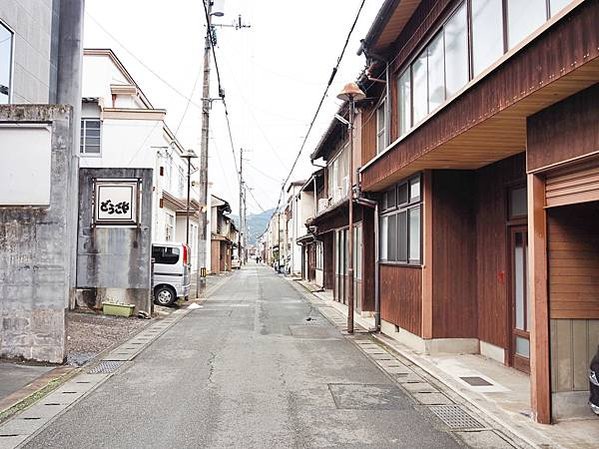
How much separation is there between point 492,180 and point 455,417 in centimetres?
470

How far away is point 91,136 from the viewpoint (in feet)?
86.4

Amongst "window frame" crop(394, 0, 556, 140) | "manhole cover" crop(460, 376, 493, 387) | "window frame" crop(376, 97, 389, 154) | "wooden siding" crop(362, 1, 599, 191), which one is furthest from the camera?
"window frame" crop(376, 97, 389, 154)

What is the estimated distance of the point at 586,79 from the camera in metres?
5.23

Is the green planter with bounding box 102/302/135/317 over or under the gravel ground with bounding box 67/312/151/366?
over

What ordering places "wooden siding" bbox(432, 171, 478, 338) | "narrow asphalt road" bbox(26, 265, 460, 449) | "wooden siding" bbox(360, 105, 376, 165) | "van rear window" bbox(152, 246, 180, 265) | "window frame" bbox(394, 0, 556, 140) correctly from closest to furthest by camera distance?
"narrow asphalt road" bbox(26, 265, 460, 449) < "window frame" bbox(394, 0, 556, 140) < "wooden siding" bbox(432, 171, 478, 338) < "wooden siding" bbox(360, 105, 376, 165) < "van rear window" bbox(152, 246, 180, 265)

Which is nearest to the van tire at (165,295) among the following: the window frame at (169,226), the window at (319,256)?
the window frame at (169,226)

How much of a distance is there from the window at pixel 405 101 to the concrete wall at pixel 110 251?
295 inches

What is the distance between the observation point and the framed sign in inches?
656

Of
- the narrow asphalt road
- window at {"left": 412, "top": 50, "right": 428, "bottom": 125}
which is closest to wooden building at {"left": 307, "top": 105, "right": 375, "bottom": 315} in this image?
window at {"left": 412, "top": 50, "right": 428, "bottom": 125}

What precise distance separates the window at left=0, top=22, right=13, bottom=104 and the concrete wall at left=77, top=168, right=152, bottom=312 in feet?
11.8

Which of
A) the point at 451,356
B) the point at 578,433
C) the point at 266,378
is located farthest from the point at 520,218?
the point at 266,378

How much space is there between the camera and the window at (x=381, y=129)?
1453 centimetres

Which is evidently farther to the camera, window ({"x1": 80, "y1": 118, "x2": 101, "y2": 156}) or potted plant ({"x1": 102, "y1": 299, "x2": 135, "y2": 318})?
window ({"x1": 80, "y1": 118, "x2": 101, "y2": 156})

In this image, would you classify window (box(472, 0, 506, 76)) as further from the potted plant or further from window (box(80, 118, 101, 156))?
window (box(80, 118, 101, 156))
